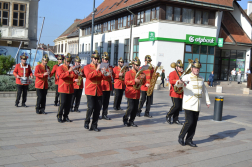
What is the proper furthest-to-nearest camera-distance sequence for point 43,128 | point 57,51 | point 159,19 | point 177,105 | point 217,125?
point 57,51 < point 159,19 < point 217,125 < point 177,105 < point 43,128

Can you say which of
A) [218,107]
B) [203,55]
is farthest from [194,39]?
[218,107]

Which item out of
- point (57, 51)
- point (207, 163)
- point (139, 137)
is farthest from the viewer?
point (57, 51)

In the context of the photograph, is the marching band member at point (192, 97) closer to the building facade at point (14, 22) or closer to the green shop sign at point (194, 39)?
the green shop sign at point (194, 39)

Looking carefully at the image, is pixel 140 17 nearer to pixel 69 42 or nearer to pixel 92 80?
pixel 92 80

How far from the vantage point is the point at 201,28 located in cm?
3167

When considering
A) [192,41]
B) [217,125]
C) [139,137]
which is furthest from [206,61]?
[139,137]

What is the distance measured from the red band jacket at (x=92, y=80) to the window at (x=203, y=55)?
2486 centimetres

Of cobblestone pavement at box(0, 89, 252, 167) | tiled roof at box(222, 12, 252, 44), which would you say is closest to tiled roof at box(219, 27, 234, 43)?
tiled roof at box(222, 12, 252, 44)

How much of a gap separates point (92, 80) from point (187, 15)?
25.9 metres

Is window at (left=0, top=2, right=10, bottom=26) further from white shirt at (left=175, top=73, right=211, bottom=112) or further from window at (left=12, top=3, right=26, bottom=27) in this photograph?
white shirt at (left=175, top=73, right=211, bottom=112)

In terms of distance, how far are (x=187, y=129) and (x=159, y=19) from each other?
2441 centimetres

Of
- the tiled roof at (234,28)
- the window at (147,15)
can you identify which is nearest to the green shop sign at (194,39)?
the window at (147,15)

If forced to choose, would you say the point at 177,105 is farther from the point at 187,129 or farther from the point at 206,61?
the point at 206,61

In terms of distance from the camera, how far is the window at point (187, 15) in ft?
102
